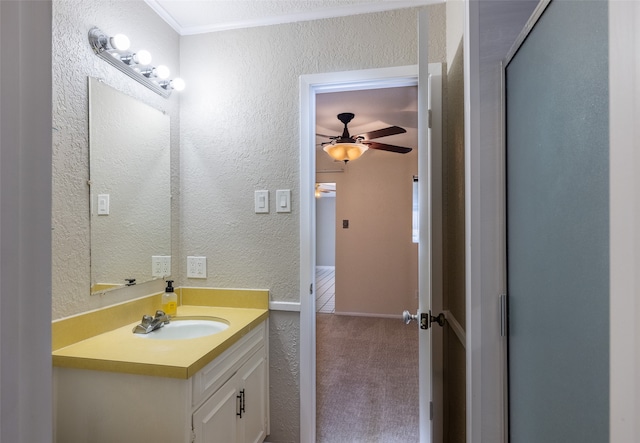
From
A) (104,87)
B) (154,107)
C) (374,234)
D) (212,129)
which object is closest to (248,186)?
(212,129)

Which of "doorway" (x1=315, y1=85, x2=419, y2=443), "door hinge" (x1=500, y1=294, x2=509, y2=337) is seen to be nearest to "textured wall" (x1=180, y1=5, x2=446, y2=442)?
"doorway" (x1=315, y1=85, x2=419, y2=443)

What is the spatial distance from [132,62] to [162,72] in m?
0.18

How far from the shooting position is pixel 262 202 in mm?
1941

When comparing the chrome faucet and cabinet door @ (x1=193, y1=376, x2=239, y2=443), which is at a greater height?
the chrome faucet

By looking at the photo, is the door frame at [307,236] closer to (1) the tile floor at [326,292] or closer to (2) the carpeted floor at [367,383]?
(2) the carpeted floor at [367,383]

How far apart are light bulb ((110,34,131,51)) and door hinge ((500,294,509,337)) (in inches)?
70.3

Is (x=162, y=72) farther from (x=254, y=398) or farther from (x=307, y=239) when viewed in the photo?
(x=254, y=398)

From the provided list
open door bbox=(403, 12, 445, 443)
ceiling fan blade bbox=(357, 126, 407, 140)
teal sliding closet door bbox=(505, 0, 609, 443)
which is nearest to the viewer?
teal sliding closet door bbox=(505, 0, 609, 443)

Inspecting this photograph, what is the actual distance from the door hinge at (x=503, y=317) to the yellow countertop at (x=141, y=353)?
0.99 metres

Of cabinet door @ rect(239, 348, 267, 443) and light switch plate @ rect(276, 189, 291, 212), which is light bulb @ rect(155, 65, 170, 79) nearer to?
light switch plate @ rect(276, 189, 291, 212)

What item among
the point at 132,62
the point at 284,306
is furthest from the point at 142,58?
the point at 284,306

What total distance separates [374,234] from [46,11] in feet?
14.9

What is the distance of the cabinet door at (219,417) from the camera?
127 cm

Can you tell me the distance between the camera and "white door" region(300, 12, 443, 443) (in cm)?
134
